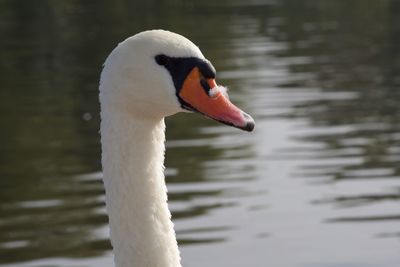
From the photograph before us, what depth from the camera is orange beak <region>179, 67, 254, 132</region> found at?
5.06 meters

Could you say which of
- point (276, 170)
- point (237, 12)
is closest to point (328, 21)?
point (237, 12)

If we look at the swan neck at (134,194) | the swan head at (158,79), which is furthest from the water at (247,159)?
the swan head at (158,79)

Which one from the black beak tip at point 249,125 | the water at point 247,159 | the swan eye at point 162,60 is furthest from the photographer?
the water at point 247,159

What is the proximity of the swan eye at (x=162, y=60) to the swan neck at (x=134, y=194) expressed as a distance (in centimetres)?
24

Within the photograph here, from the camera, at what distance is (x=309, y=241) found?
13406 mm

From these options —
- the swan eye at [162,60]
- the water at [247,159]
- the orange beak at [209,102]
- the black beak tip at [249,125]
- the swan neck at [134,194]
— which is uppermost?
the swan eye at [162,60]

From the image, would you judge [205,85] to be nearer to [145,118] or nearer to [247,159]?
[145,118]

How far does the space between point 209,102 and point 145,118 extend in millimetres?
265

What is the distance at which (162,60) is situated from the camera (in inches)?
202

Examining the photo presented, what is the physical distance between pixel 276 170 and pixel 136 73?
39.3 ft

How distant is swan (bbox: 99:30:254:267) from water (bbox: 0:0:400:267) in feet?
24.2

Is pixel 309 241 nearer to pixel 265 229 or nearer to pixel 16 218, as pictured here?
pixel 265 229

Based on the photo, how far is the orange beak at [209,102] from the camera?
506 cm

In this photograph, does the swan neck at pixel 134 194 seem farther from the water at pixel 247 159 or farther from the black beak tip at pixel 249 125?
the water at pixel 247 159
